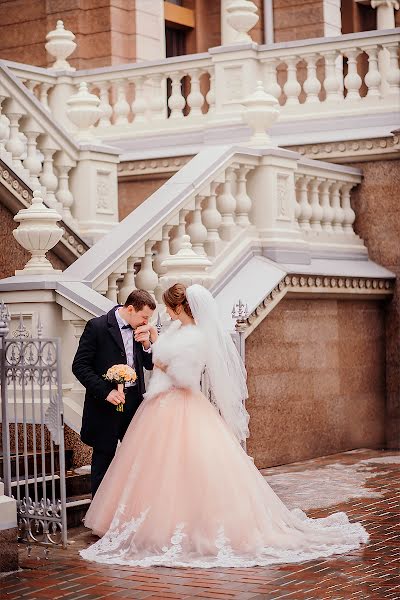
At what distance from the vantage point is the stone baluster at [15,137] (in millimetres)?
12883

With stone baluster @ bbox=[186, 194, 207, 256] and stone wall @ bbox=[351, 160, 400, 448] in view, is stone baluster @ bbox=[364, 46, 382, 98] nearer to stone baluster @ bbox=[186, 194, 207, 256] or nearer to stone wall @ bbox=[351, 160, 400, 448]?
stone wall @ bbox=[351, 160, 400, 448]

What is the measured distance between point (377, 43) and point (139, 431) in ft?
23.9

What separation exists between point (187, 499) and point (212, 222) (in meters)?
4.52

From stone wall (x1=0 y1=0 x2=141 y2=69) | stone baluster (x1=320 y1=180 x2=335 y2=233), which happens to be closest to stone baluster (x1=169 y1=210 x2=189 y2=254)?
stone baluster (x1=320 y1=180 x2=335 y2=233)

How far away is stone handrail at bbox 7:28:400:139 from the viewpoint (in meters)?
14.8

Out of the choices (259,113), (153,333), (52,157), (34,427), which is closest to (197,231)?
(259,113)

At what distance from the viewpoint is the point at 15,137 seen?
42.8 ft

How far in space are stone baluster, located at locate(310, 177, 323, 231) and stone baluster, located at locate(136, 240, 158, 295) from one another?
2.68 meters

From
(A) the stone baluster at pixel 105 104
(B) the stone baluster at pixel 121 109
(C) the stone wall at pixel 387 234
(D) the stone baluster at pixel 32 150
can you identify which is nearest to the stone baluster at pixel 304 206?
(C) the stone wall at pixel 387 234

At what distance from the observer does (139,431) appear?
884 cm

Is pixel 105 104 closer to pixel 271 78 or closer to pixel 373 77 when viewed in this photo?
pixel 271 78

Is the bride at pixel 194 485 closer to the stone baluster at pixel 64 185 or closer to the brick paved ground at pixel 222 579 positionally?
the brick paved ground at pixel 222 579

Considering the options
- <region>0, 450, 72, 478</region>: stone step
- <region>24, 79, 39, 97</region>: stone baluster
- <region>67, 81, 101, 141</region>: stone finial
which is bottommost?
<region>0, 450, 72, 478</region>: stone step

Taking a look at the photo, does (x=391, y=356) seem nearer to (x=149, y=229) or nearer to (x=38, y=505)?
(x=149, y=229)
